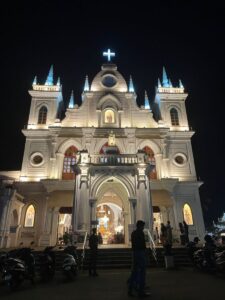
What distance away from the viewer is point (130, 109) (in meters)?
25.8

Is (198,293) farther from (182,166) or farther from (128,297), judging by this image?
(182,166)

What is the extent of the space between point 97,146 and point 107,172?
23.1 ft

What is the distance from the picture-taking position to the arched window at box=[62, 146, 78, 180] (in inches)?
898

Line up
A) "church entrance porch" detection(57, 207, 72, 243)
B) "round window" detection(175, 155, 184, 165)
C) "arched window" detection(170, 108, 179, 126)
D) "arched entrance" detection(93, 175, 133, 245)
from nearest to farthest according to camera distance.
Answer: "arched entrance" detection(93, 175, 133, 245) < "church entrance porch" detection(57, 207, 72, 243) < "round window" detection(175, 155, 184, 165) < "arched window" detection(170, 108, 179, 126)

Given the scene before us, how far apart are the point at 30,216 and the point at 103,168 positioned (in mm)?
9782

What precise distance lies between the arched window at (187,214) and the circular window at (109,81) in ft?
54.2

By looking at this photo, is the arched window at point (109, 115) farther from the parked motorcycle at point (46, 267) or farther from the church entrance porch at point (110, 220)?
the parked motorcycle at point (46, 267)

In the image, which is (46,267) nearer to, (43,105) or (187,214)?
(187,214)

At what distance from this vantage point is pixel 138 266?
6.03 meters

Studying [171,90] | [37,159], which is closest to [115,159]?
[37,159]

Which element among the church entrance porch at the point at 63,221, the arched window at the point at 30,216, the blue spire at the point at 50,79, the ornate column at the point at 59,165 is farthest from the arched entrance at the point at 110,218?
the blue spire at the point at 50,79

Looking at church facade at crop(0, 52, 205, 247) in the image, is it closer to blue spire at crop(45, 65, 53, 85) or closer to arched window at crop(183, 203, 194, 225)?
arched window at crop(183, 203, 194, 225)

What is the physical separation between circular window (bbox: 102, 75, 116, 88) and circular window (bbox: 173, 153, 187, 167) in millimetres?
11733

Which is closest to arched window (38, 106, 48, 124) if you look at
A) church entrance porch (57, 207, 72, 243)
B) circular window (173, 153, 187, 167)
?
church entrance porch (57, 207, 72, 243)
